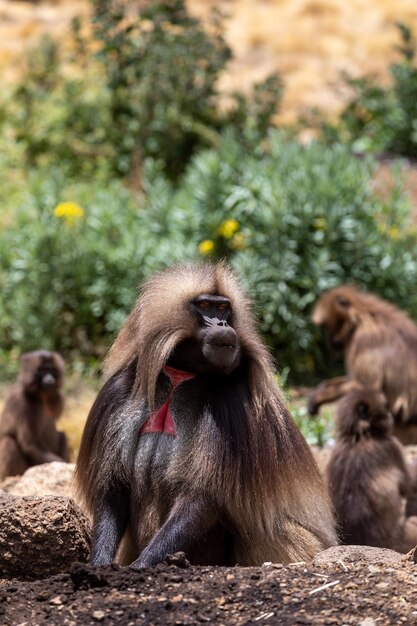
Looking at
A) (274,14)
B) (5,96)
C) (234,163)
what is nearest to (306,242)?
(234,163)

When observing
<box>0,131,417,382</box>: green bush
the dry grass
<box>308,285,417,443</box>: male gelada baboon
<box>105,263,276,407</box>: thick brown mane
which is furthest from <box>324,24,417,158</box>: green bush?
<box>105,263,276,407</box>: thick brown mane

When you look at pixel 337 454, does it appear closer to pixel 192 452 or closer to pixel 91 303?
pixel 192 452

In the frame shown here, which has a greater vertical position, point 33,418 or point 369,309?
point 369,309

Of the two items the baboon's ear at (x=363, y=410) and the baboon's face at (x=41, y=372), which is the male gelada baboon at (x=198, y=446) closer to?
the baboon's ear at (x=363, y=410)

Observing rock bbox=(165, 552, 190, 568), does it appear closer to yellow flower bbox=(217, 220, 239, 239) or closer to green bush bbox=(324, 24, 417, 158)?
yellow flower bbox=(217, 220, 239, 239)

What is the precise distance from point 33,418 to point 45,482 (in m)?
1.71

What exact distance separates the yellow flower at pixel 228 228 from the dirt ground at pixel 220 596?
6.26 meters

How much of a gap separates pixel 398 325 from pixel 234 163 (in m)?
2.44

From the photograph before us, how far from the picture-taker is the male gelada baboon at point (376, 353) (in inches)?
332

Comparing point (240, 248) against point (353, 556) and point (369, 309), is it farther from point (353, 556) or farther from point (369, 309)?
point (353, 556)

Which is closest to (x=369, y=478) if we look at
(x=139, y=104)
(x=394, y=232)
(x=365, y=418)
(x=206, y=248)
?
(x=365, y=418)

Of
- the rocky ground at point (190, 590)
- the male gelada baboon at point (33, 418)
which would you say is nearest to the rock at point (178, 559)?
the rocky ground at point (190, 590)

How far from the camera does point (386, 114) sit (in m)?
14.2

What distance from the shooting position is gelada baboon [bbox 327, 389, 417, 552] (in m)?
5.57
